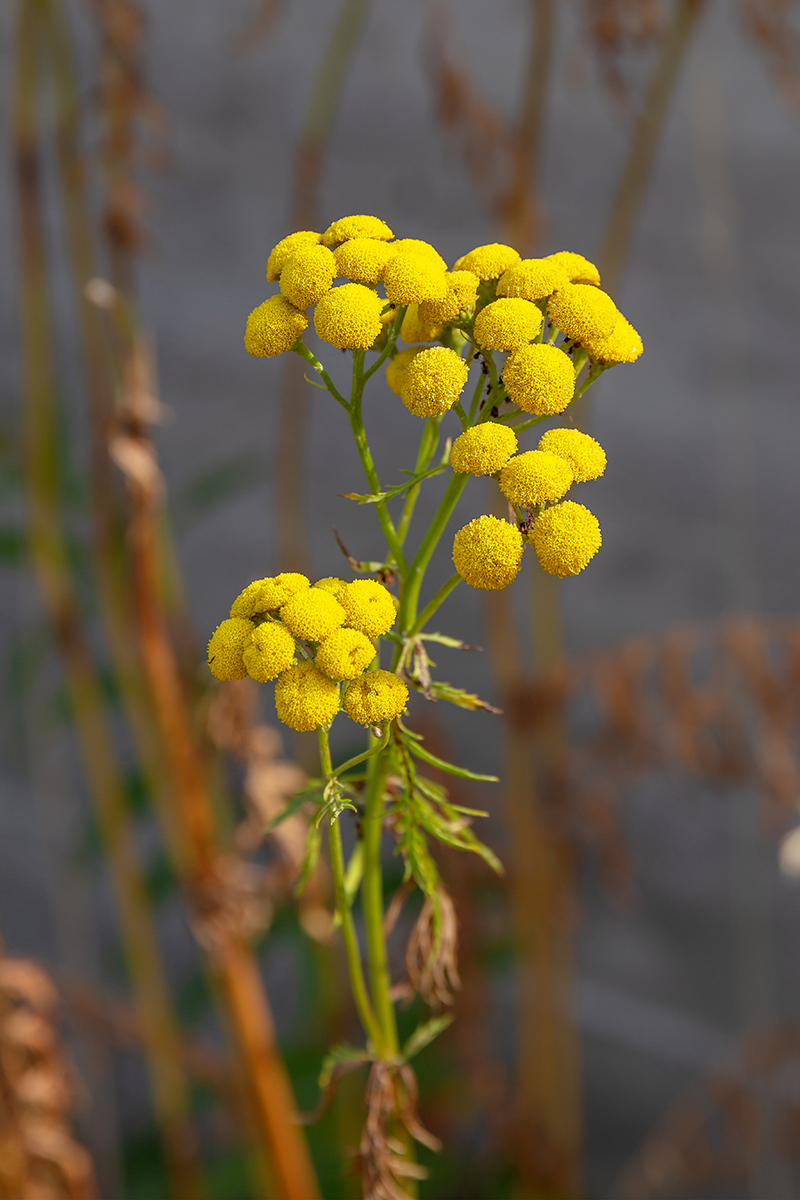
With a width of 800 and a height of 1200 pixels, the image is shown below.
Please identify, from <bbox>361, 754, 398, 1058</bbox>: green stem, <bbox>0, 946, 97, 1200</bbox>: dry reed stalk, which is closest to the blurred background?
<bbox>0, 946, 97, 1200</bbox>: dry reed stalk

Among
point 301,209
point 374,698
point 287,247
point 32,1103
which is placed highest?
point 301,209

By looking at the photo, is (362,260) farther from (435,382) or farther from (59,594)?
(59,594)

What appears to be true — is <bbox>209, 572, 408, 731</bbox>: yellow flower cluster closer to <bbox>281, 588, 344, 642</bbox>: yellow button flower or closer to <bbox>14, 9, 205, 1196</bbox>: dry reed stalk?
<bbox>281, 588, 344, 642</bbox>: yellow button flower

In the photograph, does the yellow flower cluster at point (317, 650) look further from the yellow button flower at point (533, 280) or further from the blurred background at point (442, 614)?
the blurred background at point (442, 614)

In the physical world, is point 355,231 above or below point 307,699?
above

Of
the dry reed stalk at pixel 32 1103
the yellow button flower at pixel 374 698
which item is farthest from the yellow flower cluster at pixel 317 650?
the dry reed stalk at pixel 32 1103

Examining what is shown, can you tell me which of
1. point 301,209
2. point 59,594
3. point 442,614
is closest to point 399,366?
point 59,594

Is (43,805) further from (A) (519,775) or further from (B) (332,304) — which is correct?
(B) (332,304)
